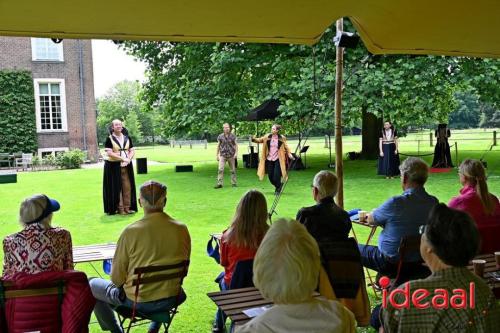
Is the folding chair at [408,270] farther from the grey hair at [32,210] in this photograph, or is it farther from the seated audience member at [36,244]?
the grey hair at [32,210]

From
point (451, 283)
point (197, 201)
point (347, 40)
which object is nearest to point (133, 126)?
point (197, 201)

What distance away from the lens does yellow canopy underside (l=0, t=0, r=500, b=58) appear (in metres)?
3.32

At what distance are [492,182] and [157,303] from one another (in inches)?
476

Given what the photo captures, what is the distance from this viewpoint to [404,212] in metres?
3.90

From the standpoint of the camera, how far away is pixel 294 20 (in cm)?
386

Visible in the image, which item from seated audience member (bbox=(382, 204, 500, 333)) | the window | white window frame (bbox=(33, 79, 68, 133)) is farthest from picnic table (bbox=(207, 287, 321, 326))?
the window

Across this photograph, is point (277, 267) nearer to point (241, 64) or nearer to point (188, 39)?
point (188, 39)

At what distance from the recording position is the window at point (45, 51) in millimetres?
27609

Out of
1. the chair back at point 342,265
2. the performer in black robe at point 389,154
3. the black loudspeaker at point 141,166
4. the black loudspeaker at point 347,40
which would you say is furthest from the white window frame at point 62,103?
the chair back at point 342,265

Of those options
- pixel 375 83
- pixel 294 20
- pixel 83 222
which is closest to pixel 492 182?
pixel 375 83

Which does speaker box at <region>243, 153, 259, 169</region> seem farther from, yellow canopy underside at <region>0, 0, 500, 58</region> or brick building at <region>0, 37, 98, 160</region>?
yellow canopy underside at <region>0, 0, 500, 58</region>

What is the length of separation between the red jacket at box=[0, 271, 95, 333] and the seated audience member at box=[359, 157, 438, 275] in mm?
2102

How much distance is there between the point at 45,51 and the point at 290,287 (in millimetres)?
28744

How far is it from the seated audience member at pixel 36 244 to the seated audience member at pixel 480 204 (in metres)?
2.78
